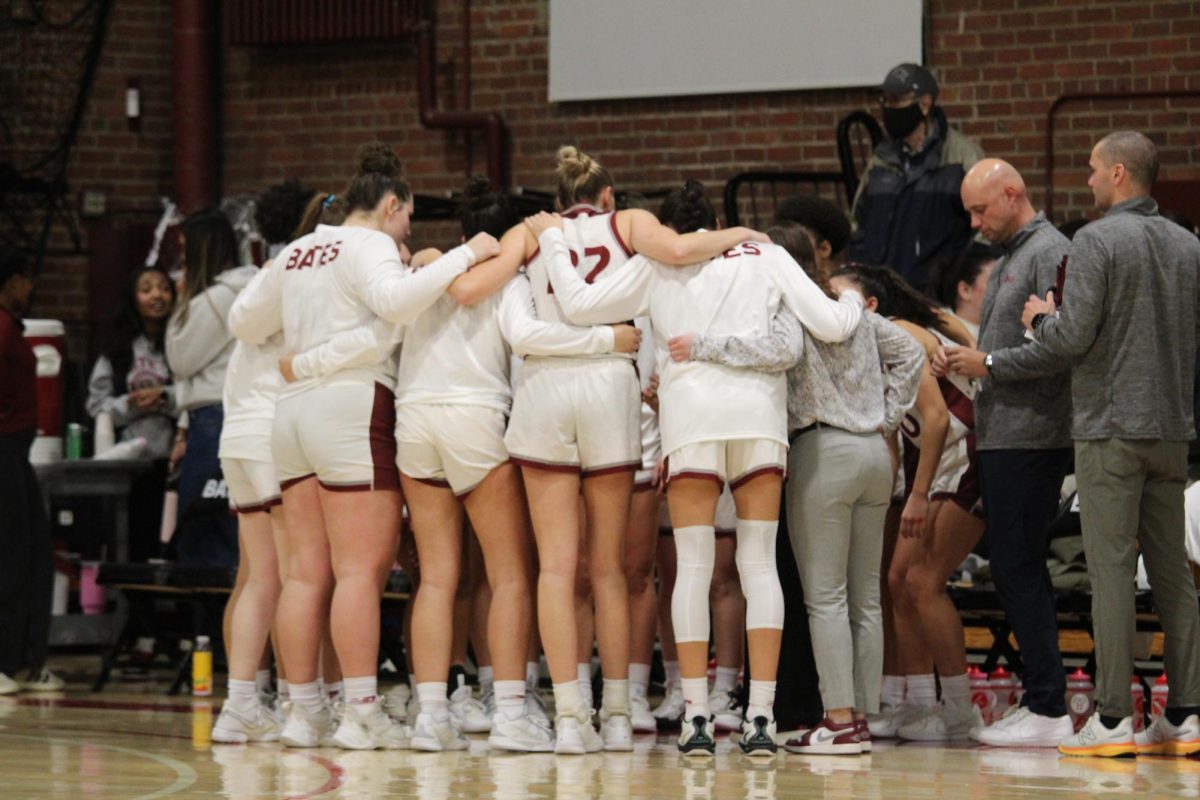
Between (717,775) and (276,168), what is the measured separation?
21.9ft

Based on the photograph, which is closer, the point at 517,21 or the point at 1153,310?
the point at 1153,310

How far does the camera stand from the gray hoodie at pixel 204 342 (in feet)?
24.9

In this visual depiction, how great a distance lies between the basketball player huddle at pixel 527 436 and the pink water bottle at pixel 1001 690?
1223 millimetres

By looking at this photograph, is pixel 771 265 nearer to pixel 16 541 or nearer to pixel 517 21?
pixel 16 541

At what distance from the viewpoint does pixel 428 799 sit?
4.77 metres

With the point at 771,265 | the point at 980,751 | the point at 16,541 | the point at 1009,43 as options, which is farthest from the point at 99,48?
the point at 980,751

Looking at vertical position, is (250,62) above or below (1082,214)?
above

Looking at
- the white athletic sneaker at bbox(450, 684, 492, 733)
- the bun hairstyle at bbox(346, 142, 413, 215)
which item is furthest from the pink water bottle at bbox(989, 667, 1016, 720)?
the bun hairstyle at bbox(346, 142, 413, 215)

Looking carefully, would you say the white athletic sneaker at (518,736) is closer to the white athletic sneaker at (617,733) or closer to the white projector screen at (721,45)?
the white athletic sneaker at (617,733)

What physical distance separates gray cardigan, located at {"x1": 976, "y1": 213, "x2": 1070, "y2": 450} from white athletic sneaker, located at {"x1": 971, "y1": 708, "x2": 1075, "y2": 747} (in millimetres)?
→ 806

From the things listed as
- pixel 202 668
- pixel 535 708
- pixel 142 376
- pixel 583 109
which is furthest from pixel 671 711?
pixel 583 109

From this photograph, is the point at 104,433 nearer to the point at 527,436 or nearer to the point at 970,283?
the point at 527,436

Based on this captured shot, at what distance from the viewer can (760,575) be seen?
18.0ft

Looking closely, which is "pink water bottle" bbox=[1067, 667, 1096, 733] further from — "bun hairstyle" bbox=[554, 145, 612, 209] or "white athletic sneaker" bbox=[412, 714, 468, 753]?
"bun hairstyle" bbox=[554, 145, 612, 209]
